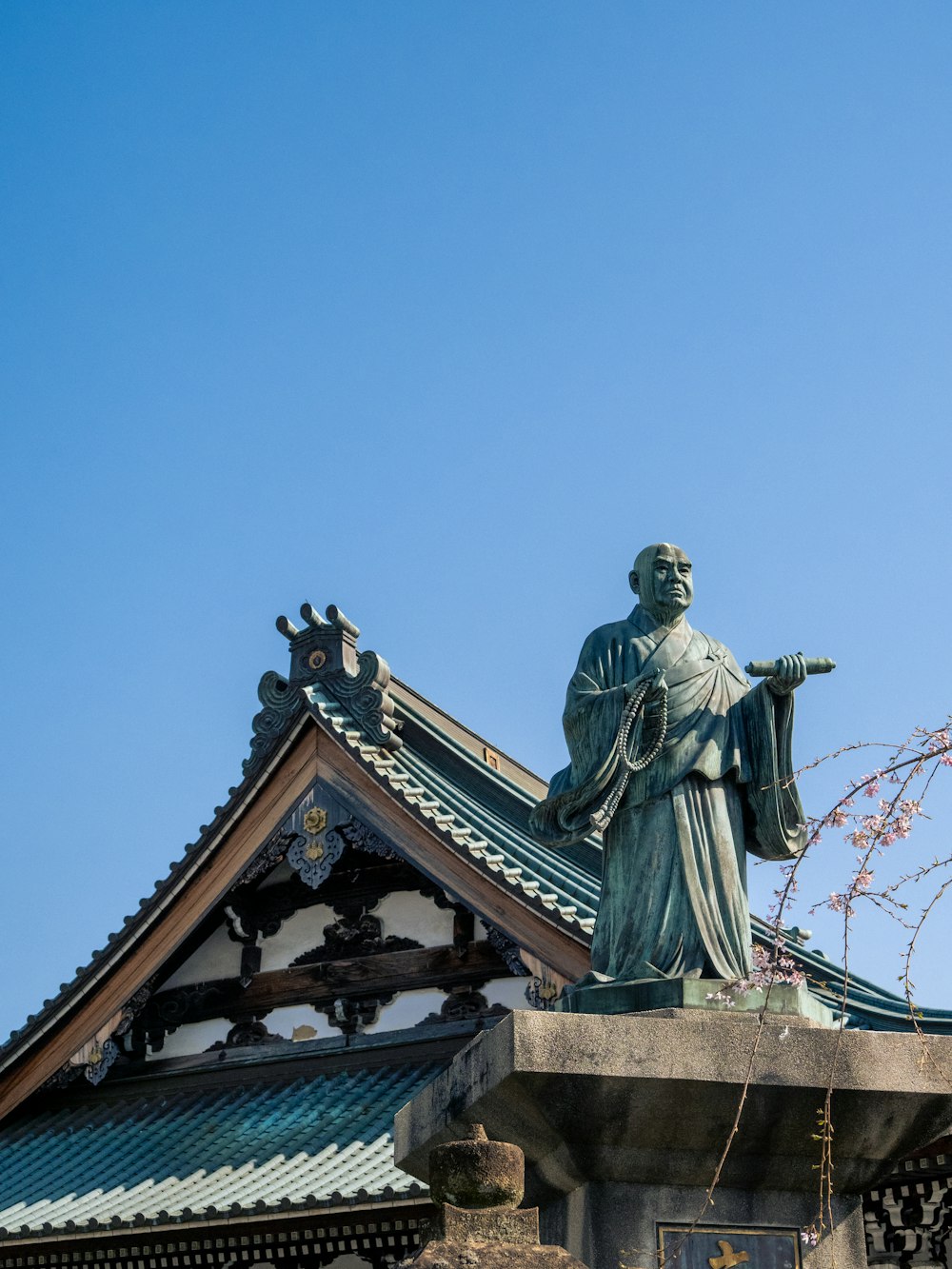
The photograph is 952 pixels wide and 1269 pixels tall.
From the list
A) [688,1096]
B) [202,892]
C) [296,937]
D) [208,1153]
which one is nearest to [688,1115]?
[688,1096]

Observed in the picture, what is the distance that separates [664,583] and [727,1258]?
2.80 metres

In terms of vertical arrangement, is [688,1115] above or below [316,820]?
below

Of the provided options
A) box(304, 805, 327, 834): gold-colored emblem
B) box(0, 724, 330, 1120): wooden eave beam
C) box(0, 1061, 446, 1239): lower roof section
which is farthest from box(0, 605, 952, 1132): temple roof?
box(0, 1061, 446, 1239): lower roof section

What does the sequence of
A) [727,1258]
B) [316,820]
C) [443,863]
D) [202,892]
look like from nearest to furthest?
[727,1258] < [443,863] < [316,820] < [202,892]

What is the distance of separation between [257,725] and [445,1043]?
3157mm

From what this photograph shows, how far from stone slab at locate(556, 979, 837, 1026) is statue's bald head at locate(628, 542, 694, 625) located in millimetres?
1709

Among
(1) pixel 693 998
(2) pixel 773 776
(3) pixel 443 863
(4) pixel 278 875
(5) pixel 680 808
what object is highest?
(4) pixel 278 875

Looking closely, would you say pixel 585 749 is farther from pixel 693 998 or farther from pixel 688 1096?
pixel 688 1096

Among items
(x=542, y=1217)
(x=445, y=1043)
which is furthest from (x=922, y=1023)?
(x=542, y=1217)

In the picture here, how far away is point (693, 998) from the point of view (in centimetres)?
685

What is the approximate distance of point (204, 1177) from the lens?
41.9 ft

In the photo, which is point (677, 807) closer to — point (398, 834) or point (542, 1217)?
point (542, 1217)

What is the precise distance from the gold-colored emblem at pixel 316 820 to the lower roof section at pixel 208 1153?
190cm

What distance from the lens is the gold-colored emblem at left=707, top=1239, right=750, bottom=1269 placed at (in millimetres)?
6578
